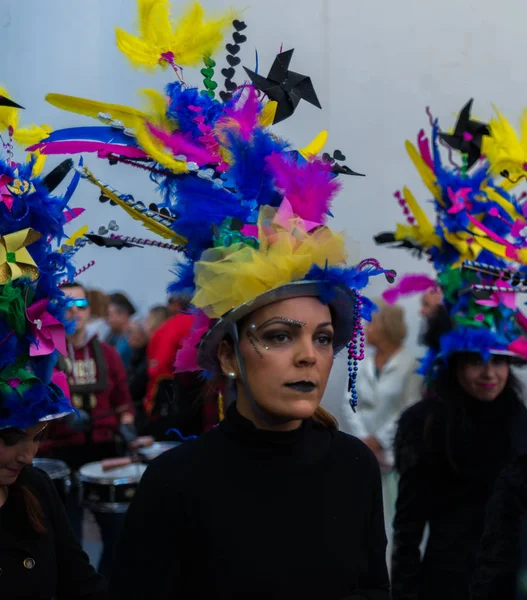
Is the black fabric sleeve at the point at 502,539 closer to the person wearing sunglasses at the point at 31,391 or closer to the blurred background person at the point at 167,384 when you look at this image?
the person wearing sunglasses at the point at 31,391

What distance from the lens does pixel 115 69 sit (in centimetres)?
346

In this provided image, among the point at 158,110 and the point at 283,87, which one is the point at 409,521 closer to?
the point at 283,87

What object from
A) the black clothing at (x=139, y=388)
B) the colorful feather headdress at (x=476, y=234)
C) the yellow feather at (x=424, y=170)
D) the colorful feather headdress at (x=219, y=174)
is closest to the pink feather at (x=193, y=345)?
the colorful feather headdress at (x=219, y=174)

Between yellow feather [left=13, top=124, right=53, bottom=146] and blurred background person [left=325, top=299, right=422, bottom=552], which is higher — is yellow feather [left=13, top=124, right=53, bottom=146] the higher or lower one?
the higher one

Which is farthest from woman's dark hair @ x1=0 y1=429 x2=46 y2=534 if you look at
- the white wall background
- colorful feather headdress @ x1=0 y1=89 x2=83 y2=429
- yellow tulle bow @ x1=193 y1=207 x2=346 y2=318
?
the white wall background

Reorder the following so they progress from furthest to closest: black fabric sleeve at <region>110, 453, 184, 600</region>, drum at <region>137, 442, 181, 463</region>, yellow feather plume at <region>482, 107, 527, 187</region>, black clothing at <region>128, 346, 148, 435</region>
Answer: black clothing at <region>128, 346, 148, 435</region>
drum at <region>137, 442, 181, 463</region>
yellow feather plume at <region>482, 107, 527, 187</region>
black fabric sleeve at <region>110, 453, 184, 600</region>

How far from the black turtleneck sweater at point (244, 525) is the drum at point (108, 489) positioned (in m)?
3.10

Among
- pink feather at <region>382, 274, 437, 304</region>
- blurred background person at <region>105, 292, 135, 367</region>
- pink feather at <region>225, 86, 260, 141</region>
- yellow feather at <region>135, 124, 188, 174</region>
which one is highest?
pink feather at <region>225, 86, 260, 141</region>

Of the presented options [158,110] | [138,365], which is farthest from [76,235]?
[138,365]

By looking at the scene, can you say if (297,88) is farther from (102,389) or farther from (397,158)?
(102,389)

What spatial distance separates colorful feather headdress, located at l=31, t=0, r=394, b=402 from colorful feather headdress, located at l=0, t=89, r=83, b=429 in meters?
0.16

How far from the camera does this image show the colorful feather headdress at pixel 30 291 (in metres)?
2.76

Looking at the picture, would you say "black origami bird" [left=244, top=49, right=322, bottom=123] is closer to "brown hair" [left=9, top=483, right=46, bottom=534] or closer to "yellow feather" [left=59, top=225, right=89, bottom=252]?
"yellow feather" [left=59, top=225, right=89, bottom=252]

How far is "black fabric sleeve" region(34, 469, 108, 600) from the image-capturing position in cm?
283
